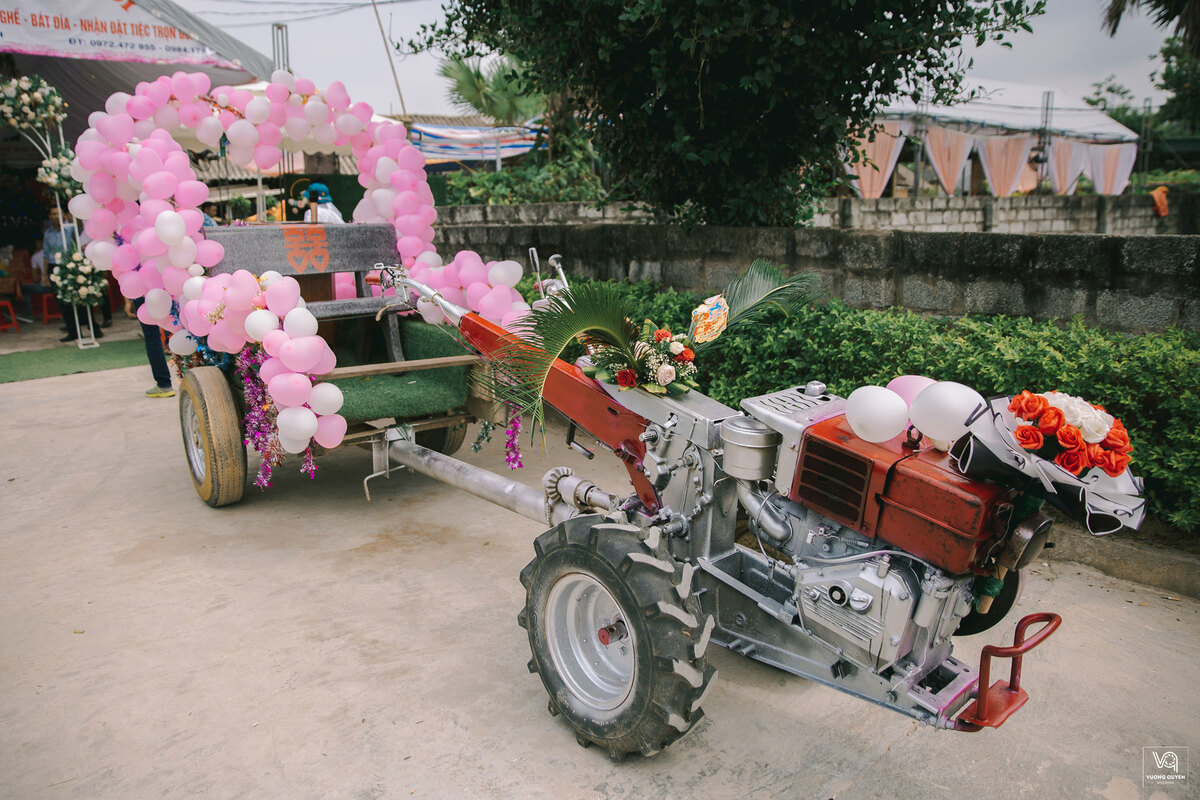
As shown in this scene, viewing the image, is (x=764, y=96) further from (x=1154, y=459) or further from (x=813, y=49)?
(x=1154, y=459)

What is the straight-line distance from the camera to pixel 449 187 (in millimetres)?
11789

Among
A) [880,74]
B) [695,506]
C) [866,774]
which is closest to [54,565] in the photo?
[695,506]

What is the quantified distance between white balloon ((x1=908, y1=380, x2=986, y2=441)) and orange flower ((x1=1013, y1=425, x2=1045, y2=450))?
17 centimetres

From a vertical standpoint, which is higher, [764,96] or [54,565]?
[764,96]

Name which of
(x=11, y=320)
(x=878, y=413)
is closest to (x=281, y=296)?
(x=878, y=413)

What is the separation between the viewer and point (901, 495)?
209 centimetres

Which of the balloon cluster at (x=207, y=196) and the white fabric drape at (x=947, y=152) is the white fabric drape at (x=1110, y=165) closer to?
the white fabric drape at (x=947, y=152)

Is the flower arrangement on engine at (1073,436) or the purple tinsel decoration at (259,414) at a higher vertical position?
the flower arrangement on engine at (1073,436)

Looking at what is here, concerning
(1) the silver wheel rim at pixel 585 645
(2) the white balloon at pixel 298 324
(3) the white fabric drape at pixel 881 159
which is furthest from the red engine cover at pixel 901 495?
(3) the white fabric drape at pixel 881 159

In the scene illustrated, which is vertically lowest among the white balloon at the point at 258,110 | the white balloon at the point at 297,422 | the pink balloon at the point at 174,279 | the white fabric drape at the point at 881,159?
the white balloon at the point at 297,422

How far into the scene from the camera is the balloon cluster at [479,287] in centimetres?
448

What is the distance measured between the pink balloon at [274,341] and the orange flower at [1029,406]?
3223 mm

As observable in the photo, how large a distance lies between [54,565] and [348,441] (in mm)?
1605

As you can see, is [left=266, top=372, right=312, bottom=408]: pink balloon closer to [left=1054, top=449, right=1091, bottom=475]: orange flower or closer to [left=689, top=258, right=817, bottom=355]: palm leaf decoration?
[left=689, top=258, right=817, bottom=355]: palm leaf decoration
